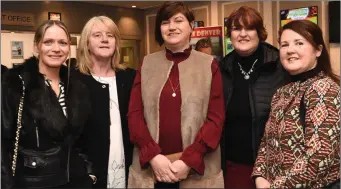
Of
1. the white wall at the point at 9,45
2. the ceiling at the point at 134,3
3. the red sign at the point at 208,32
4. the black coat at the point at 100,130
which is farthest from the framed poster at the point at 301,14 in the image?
the black coat at the point at 100,130

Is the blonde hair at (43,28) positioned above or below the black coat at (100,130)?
above

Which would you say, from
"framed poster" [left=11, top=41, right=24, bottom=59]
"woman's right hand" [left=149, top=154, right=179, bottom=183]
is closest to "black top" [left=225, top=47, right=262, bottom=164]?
"woman's right hand" [left=149, top=154, right=179, bottom=183]

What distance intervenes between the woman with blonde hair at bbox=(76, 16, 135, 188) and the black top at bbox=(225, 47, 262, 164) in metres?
0.64

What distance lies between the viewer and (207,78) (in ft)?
7.29

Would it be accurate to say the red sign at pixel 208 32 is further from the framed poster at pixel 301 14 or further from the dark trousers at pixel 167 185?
the dark trousers at pixel 167 185

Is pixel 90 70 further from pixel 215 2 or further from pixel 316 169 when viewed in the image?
pixel 215 2

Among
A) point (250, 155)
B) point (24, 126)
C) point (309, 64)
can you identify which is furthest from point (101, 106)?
point (309, 64)

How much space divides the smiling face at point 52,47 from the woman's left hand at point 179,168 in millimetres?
841

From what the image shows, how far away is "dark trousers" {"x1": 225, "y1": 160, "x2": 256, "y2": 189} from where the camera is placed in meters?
2.30

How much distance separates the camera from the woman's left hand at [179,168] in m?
2.11

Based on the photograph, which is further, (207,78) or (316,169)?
(207,78)

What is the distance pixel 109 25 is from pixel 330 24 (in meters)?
5.23

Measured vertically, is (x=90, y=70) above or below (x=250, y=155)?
above

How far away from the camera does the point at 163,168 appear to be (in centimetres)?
213
